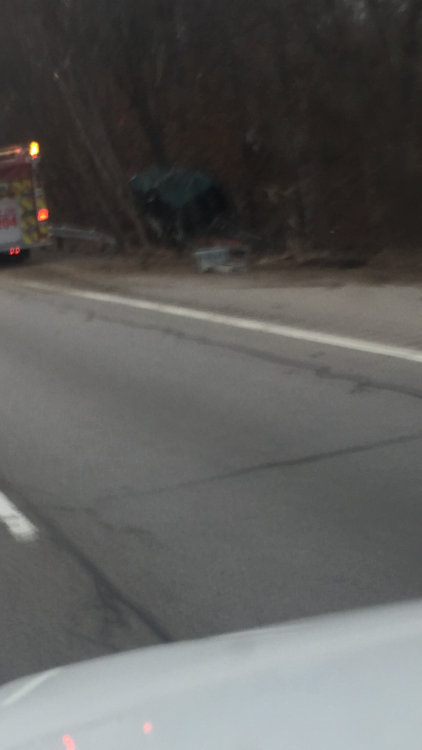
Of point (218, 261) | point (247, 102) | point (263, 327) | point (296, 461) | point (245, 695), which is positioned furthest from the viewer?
point (247, 102)

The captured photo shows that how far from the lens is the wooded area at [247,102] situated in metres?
18.1

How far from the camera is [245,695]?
7.57 ft

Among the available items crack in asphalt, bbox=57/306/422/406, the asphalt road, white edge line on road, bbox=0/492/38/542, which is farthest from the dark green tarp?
white edge line on road, bbox=0/492/38/542

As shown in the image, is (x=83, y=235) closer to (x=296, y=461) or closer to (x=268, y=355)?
(x=268, y=355)

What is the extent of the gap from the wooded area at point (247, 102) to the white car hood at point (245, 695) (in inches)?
636

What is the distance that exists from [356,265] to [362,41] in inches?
178

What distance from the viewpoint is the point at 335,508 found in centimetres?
592

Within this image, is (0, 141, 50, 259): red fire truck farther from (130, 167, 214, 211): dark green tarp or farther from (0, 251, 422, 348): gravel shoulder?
(130, 167, 214, 211): dark green tarp

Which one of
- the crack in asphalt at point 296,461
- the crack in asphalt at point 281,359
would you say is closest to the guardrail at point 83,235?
the crack in asphalt at point 281,359

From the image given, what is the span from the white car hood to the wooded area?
16.2 m

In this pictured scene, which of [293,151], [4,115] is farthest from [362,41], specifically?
[4,115]

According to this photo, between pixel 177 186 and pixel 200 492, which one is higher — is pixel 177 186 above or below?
above

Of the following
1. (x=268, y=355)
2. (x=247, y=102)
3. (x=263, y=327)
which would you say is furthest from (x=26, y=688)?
(x=247, y=102)

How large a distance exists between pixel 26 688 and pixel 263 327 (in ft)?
31.9
